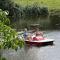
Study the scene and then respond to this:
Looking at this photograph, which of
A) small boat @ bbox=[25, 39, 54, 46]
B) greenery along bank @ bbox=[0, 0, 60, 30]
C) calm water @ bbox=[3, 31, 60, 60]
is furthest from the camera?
greenery along bank @ bbox=[0, 0, 60, 30]

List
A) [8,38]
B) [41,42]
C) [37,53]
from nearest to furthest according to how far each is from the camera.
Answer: [8,38], [37,53], [41,42]

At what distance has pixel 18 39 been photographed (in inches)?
136

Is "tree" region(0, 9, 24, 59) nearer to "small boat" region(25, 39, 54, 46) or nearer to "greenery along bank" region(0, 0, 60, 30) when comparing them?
"small boat" region(25, 39, 54, 46)

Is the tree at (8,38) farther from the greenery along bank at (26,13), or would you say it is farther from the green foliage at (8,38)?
the greenery along bank at (26,13)

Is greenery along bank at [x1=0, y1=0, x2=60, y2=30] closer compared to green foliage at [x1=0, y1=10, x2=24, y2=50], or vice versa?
green foliage at [x1=0, y1=10, x2=24, y2=50]

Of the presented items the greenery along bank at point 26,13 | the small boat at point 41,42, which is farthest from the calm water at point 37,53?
the greenery along bank at point 26,13

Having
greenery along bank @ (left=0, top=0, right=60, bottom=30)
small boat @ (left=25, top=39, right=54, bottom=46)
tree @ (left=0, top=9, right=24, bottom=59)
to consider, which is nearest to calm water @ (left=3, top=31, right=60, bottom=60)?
small boat @ (left=25, top=39, right=54, bottom=46)

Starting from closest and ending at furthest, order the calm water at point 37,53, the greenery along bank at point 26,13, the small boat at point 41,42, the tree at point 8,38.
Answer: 1. the tree at point 8,38
2. the calm water at point 37,53
3. the small boat at point 41,42
4. the greenery along bank at point 26,13

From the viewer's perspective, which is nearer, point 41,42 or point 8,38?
point 8,38

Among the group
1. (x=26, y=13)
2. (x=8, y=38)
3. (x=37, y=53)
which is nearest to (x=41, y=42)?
(x=37, y=53)

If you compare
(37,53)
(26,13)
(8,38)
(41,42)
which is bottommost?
(26,13)

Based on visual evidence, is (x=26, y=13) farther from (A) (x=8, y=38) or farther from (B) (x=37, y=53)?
(A) (x=8, y=38)

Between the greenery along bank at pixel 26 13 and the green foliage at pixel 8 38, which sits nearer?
the green foliage at pixel 8 38

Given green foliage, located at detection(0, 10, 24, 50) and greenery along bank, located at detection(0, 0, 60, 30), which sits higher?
green foliage, located at detection(0, 10, 24, 50)
